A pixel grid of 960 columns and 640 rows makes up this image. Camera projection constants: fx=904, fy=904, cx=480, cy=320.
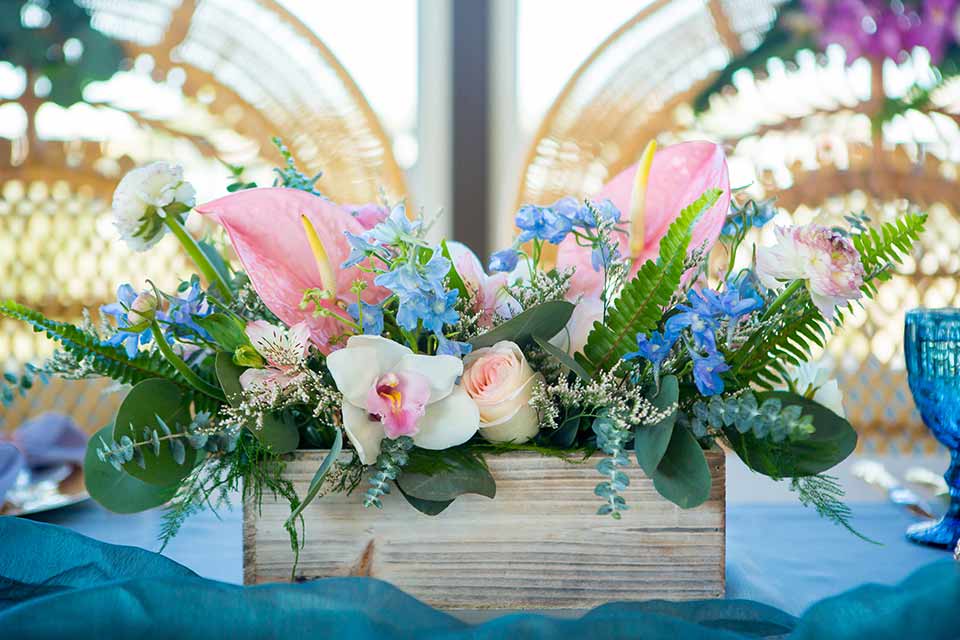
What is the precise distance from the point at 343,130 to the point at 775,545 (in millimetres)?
1103

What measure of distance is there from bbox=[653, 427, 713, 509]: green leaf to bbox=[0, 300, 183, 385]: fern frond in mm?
305

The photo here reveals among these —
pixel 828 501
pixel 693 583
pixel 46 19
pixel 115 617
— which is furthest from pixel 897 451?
pixel 46 19

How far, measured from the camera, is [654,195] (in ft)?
1.98

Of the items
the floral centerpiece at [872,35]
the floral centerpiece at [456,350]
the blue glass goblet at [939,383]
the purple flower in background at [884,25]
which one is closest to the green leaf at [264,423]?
the floral centerpiece at [456,350]

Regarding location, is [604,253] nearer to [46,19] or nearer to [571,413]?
[571,413]

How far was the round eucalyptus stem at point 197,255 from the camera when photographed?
57cm

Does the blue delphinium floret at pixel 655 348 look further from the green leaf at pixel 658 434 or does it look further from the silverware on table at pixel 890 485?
the silverware on table at pixel 890 485

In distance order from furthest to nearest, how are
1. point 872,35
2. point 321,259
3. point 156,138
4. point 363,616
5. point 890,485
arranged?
point 872,35 < point 156,138 < point 890,485 < point 321,259 < point 363,616

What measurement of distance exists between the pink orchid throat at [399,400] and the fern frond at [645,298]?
0.11 meters

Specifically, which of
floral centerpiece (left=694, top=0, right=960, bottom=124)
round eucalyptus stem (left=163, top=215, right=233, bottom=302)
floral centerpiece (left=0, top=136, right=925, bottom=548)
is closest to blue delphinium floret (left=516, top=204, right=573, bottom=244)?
floral centerpiece (left=0, top=136, right=925, bottom=548)

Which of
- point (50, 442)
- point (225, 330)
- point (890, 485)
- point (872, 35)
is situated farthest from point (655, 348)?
point (872, 35)

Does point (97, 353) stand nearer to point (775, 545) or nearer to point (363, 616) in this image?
point (363, 616)

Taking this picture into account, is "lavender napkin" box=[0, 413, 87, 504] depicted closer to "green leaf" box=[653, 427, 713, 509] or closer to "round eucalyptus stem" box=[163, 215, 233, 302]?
"round eucalyptus stem" box=[163, 215, 233, 302]

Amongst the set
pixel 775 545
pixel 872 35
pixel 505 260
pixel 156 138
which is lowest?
pixel 775 545
